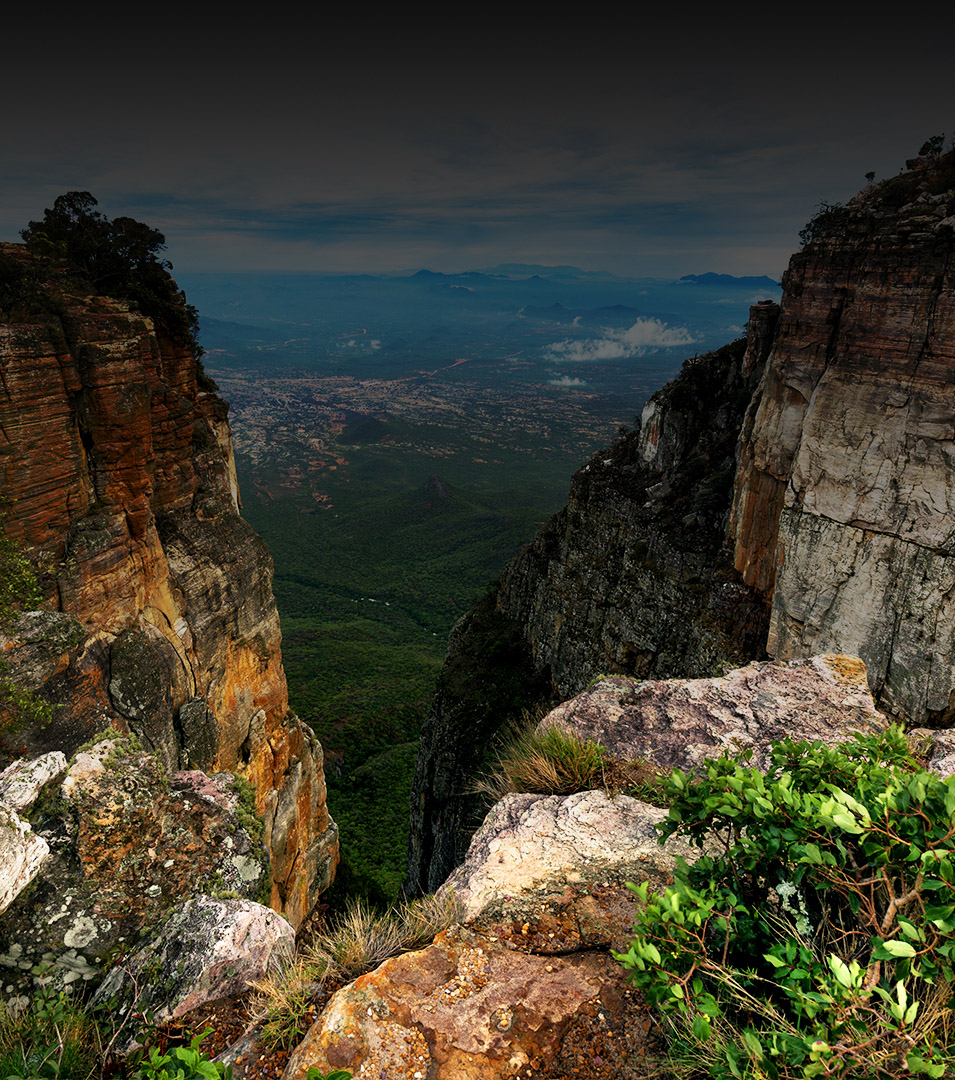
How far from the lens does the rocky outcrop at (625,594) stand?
909 inches

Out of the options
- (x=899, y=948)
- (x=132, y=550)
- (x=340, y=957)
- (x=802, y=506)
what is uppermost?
(x=899, y=948)

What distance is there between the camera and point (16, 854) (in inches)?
232

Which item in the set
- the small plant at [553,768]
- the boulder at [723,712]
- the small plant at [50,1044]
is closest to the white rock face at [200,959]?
the small plant at [50,1044]

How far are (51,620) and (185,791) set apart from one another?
17.7 ft

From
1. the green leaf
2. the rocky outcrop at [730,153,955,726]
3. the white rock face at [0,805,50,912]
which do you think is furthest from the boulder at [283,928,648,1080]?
the rocky outcrop at [730,153,955,726]

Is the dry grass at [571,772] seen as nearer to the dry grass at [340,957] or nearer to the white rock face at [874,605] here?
the dry grass at [340,957]

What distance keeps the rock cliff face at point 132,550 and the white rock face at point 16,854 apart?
4.99m

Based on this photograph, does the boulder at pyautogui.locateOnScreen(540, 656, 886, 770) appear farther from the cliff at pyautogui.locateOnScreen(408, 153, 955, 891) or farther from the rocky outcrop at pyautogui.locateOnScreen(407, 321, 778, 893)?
the rocky outcrop at pyautogui.locateOnScreen(407, 321, 778, 893)

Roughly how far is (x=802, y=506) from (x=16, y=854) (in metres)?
21.3

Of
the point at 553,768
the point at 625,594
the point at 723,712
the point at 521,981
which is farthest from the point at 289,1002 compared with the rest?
the point at 625,594

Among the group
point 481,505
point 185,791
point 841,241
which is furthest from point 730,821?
point 481,505

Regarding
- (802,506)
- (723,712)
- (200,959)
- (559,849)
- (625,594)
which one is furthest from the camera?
(625,594)

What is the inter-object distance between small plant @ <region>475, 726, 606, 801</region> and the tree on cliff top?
51.8 ft

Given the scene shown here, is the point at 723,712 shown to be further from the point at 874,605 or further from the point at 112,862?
the point at 874,605
